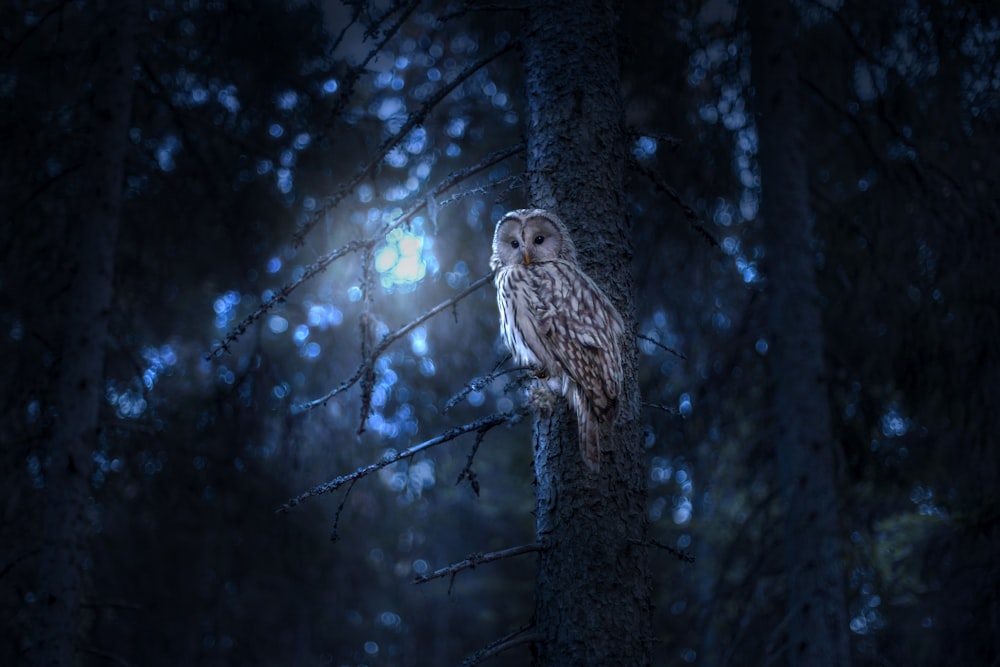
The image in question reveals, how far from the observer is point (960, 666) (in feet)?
18.7

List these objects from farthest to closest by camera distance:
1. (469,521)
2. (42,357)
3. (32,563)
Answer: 1. (469,521)
2. (32,563)
3. (42,357)

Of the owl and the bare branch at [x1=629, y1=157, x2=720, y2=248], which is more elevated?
the bare branch at [x1=629, y1=157, x2=720, y2=248]

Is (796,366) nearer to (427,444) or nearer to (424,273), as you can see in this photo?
(424,273)

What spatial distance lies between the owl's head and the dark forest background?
0.94 meters

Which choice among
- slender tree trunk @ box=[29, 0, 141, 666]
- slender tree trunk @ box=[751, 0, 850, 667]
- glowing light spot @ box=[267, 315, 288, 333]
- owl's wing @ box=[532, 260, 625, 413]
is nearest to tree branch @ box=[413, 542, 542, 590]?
owl's wing @ box=[532, 260, 625, 413]

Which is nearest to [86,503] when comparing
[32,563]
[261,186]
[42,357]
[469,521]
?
[42,357]

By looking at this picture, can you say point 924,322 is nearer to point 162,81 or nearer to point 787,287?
point 787,287

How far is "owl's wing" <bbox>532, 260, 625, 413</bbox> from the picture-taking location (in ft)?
10.7

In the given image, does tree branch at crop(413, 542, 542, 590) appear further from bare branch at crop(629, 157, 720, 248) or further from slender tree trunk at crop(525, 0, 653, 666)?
bare branch at crop(629, 157, 720, 248)

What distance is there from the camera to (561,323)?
3457 millimetres

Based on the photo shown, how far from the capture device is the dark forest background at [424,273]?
606cm

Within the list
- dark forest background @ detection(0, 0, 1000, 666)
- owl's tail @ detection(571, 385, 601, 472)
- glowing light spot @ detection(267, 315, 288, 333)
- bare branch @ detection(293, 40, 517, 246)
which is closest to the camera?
owl's tail @ detection(571, 385, 601, 472)

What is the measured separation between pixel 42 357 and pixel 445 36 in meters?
4.52

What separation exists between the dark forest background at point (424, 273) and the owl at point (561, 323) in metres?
1.27
